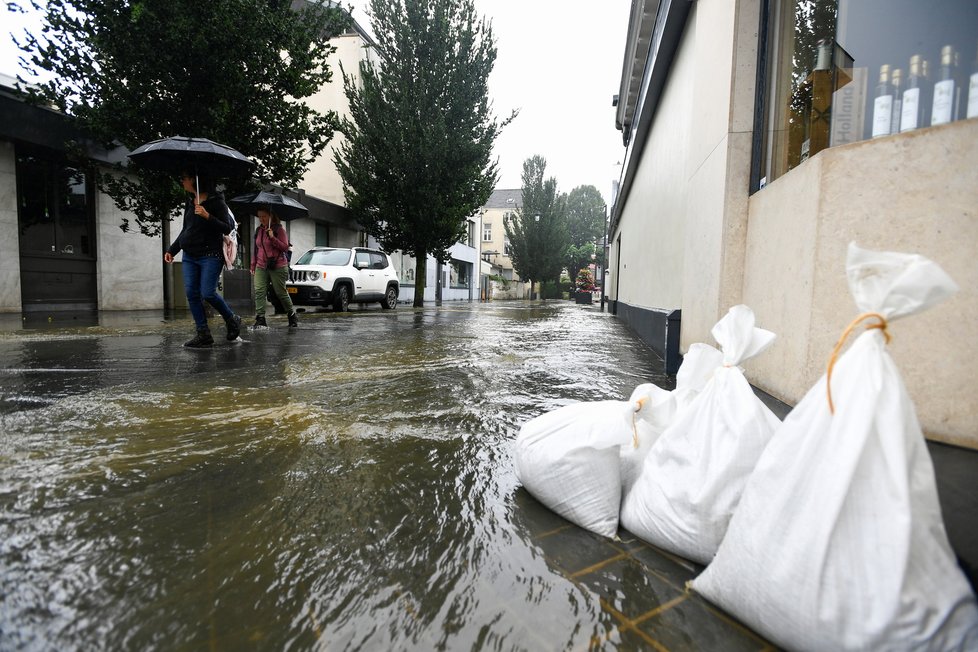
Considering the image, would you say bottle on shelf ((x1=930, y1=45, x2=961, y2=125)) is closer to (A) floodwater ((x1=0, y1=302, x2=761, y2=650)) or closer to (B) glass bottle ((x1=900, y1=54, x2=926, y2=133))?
(B) glass bottle ((x1=900, y1=54, x2=926, y2=133))

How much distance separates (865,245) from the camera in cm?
215

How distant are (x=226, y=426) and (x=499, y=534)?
1637mm

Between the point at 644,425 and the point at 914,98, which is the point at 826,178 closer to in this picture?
the point at 914,98

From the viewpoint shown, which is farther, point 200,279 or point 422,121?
point 422,121

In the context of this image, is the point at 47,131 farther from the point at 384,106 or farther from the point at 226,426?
the point at 226,426

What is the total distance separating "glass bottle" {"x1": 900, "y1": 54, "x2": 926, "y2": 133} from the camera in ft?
6.82

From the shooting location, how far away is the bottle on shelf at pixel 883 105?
2.20 m

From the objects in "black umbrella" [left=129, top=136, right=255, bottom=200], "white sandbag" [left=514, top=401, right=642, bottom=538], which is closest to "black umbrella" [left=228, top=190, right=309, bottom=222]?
"black umbrella" [left=129, top=136, right=255, bottom=200]

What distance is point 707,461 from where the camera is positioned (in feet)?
4.50

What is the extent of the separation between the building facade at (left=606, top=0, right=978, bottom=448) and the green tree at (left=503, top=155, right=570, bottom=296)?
111ft

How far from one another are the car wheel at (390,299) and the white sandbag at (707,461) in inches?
539

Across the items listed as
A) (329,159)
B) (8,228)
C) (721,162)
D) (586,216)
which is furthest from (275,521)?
(586,216)

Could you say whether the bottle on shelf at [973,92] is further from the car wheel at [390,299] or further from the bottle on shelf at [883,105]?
the car wheel at [390,299]

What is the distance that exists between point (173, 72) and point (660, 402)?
9.03 m
